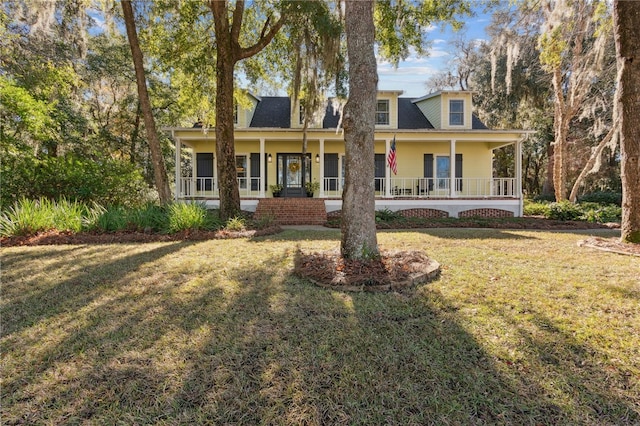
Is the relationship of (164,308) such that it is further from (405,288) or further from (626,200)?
(626,200)

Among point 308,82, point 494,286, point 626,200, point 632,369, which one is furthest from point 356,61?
point 308,82

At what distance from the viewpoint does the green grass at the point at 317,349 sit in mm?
1962

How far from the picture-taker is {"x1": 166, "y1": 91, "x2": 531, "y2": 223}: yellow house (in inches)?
546

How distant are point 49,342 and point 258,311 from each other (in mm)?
1648

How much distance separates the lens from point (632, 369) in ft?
7.49

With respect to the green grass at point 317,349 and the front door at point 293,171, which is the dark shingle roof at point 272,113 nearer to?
the front door at point 293,171

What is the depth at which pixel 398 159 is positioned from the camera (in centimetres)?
1581

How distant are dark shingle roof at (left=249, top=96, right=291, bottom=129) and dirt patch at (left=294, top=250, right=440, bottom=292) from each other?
38.8 feet

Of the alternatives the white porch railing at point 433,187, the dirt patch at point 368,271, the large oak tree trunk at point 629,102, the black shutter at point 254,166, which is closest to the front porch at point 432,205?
the white porch railing at point 433,187

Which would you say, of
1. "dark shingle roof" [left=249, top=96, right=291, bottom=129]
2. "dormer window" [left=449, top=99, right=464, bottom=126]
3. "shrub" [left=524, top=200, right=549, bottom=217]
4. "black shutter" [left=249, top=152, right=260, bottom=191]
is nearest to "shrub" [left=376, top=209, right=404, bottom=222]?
"black shutter" [left=249, top=152, right=260, bottom=191]

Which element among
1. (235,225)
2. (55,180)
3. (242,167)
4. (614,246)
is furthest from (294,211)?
(614,246)

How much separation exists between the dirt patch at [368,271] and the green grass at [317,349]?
168 mm

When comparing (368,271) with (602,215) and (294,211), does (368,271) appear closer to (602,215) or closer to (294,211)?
(294,211)

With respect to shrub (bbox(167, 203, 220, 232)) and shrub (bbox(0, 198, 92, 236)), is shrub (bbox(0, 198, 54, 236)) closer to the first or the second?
shrub (bbox(0, 198, 92, 236))
